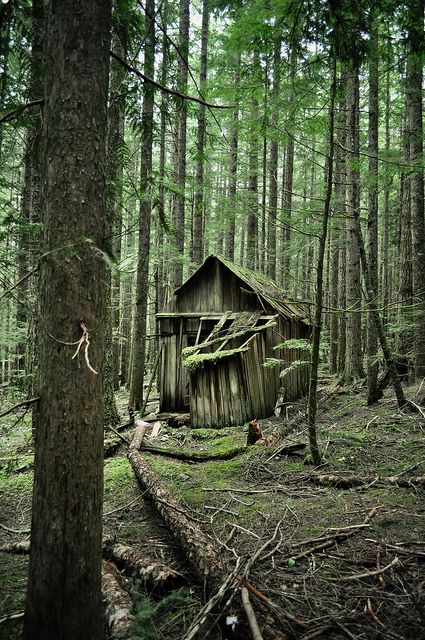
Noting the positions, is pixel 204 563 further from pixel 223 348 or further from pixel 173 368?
pixel 173 368

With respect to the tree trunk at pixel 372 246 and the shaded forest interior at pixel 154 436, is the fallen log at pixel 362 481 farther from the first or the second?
the tree trunk at pixel 372 246

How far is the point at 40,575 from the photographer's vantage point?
101 inches

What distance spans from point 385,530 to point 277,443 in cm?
358

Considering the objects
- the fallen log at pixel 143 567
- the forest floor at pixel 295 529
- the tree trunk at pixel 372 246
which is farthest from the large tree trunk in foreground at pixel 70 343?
the tree trunk at pixel 372 246

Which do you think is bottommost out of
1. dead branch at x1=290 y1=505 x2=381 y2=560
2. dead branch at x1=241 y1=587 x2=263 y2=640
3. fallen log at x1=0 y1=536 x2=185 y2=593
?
fallen log at x1=0 y1=536 x2=185 y2=593

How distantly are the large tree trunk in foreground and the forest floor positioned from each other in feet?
2.06

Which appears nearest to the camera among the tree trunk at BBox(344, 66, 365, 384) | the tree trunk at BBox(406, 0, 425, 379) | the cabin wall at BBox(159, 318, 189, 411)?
the tree trunk at BBox(406, 0, 425, 379)

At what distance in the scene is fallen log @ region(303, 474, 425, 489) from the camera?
498 cm

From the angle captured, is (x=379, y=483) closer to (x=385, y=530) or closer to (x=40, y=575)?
(x=385, y=530)

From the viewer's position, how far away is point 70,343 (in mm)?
2572

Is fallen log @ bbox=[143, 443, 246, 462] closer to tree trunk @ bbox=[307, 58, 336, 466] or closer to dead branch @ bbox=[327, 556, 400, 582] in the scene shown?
tree trunk @ bbox=[307, 58, 336, 466]

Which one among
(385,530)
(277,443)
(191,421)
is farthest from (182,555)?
(191,421)

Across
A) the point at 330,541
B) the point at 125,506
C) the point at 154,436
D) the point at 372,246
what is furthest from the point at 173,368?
the point at 330,541

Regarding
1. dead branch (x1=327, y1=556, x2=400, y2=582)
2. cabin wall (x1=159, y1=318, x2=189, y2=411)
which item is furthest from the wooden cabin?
dead branch (x1=327, y1=556, x2=400, y2=582)
